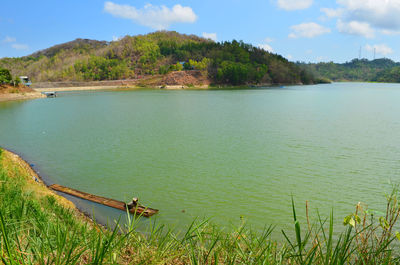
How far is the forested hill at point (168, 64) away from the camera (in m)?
92.4

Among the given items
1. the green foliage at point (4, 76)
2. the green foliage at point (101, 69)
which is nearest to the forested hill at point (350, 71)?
the green foliage at point (101, 69)

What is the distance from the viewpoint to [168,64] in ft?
381

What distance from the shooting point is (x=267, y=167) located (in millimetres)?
10328

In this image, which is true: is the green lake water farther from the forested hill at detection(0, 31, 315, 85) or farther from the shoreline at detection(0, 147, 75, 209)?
the forested hill at detection(0, 31, 315, 85)

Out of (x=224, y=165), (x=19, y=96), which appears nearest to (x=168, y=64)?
(x=19, y=96)

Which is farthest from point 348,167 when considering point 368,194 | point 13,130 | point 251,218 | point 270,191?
point 13,130

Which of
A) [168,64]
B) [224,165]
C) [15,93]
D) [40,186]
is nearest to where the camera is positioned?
[40,186]

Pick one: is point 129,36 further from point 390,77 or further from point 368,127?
point 368,127

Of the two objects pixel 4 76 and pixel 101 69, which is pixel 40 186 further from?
pixel 101 69

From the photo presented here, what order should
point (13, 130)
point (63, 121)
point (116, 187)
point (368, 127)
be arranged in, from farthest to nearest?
point (63, 121)
point (13, 130)
point (368, 127)
point (116, 187)

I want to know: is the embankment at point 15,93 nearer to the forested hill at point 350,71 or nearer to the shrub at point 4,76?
the shrub at point 4,76

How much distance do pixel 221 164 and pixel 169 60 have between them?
112524 mm

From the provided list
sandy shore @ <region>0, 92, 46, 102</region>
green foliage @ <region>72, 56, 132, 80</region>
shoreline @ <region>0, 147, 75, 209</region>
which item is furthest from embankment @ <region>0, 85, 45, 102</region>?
green foliage @ <region>72, 56, 132, 80</region>

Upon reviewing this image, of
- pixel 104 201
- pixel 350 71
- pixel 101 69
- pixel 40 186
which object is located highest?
pixel 350 71
